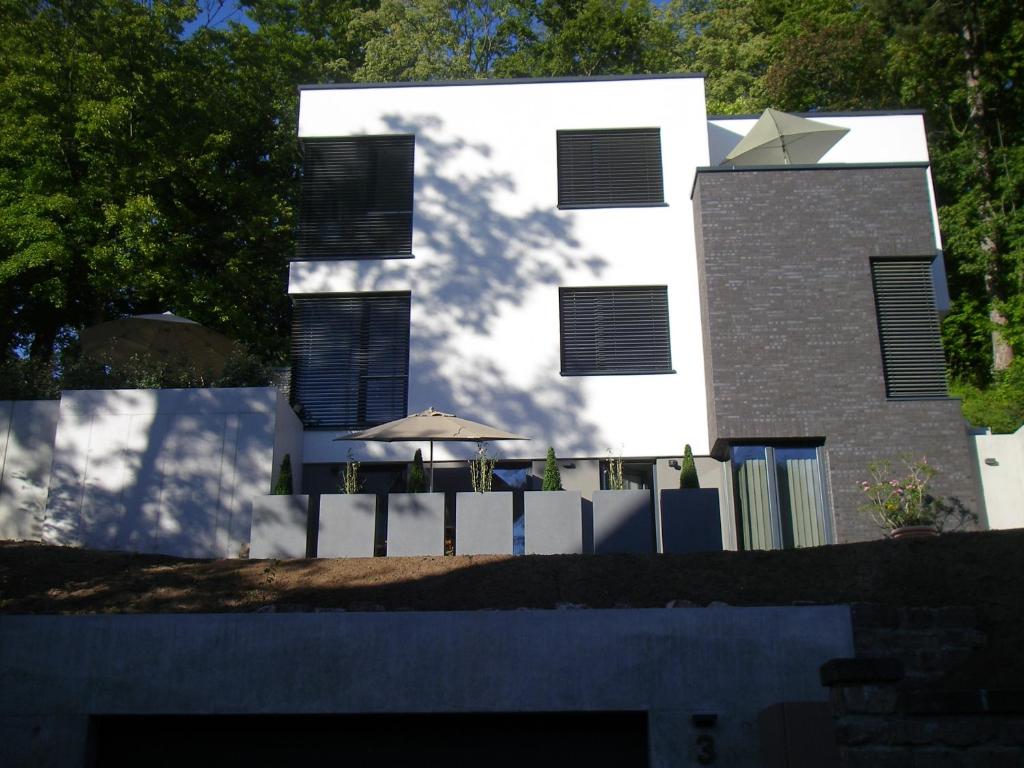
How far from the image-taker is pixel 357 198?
1808cm

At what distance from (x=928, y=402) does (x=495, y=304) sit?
7021mm

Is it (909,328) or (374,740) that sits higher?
(909,328)

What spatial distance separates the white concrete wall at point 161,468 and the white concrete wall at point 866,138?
10.3 meters

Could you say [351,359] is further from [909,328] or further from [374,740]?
[909,328]

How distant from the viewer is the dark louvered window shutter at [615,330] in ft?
55.1

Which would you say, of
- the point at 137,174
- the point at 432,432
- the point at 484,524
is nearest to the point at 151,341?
the point at 137,174

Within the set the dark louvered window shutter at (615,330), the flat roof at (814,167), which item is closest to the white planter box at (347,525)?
the dark louvered window shutter at (615,330)

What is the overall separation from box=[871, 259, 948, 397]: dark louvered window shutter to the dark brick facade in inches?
9.4

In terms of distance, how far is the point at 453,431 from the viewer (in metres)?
13.5

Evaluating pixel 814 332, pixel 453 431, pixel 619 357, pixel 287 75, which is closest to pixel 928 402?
pixel 814 332

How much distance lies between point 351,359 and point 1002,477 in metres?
10.5

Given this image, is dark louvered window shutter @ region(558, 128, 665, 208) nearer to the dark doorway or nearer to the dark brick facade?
the dark brick facade

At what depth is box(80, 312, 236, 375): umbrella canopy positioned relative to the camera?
56.1 feet

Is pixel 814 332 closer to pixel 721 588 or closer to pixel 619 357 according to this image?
pixel 619 357
